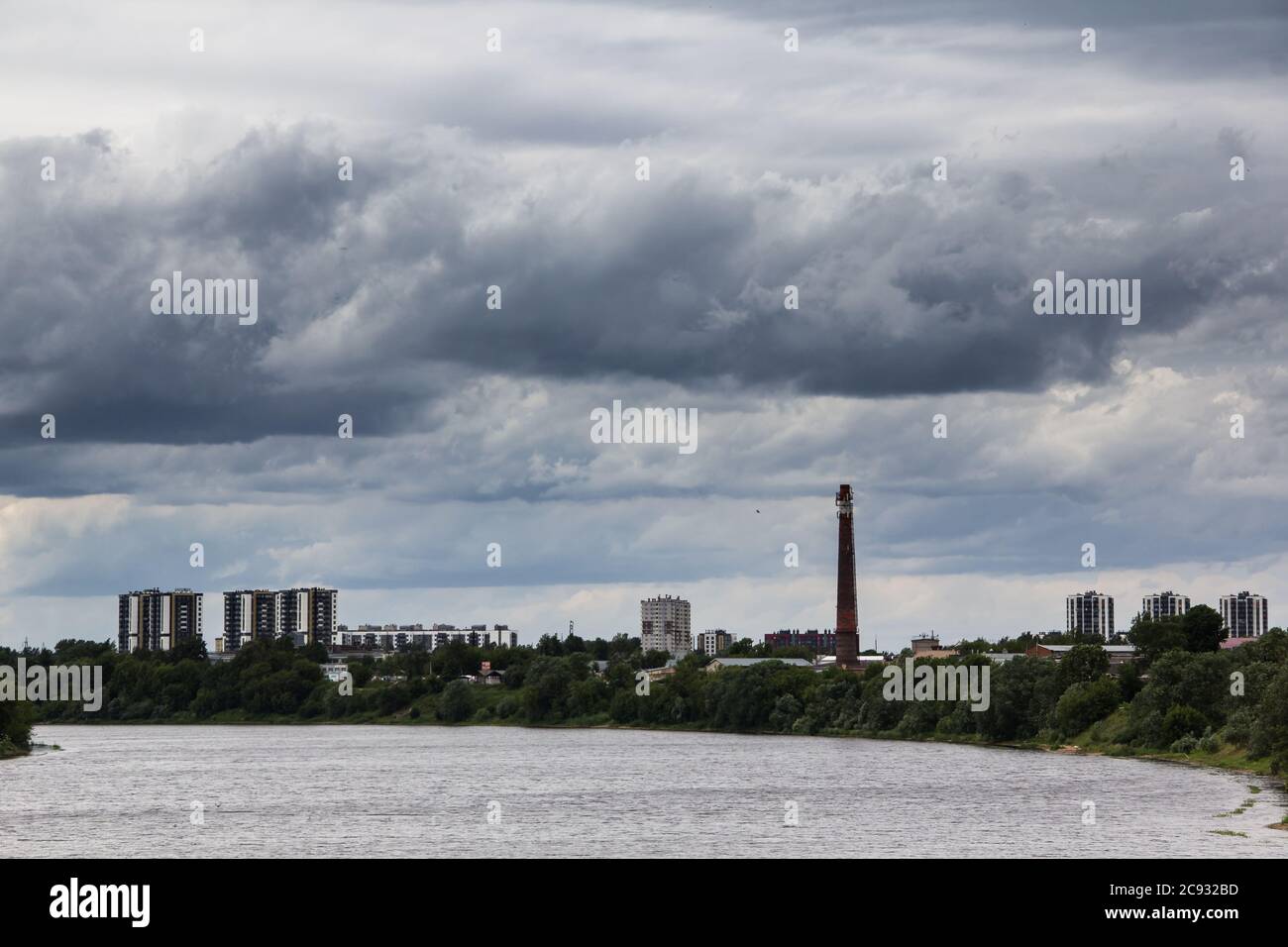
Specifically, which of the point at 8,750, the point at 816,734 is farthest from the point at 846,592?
the point at 8,750

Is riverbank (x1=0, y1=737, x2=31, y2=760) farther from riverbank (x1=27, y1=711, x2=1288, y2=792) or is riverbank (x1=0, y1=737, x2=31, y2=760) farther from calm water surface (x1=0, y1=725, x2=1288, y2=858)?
riverbank (x1=27, y1=711, x2=1288, y2=792)

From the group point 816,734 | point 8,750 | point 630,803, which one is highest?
point 630,803

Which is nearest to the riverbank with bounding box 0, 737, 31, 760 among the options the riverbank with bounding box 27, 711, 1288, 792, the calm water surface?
the calm water surface

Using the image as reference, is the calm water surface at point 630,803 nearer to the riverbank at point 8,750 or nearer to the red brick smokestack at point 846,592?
the riverbank at point 8,750

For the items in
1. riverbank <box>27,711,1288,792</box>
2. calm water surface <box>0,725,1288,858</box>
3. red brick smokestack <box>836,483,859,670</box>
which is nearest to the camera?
calm water surface <box>0,725,1288,858</box>

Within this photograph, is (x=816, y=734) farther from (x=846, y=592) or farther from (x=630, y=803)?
(x=630, y=803)
